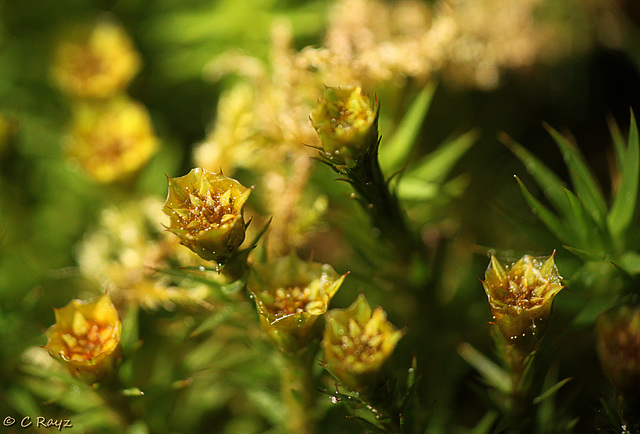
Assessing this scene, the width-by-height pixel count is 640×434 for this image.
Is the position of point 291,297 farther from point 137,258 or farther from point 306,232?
point 137,258

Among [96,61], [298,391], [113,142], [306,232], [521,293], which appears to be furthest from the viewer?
[96,61]

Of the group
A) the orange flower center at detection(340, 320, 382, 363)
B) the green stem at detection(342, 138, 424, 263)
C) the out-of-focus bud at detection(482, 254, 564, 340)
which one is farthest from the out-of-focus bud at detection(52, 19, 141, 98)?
the out-of-focus bud at detection(482, 254, 564, 340)

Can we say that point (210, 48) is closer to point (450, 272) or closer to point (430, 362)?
point (450, 272)

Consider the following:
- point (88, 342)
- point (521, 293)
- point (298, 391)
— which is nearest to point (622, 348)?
point (521, 293)

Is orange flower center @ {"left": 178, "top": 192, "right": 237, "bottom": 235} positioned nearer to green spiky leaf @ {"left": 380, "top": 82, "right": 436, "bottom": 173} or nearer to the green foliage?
the green foliage

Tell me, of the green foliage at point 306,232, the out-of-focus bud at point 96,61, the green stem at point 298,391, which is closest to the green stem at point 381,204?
the green foliage at point 306,232

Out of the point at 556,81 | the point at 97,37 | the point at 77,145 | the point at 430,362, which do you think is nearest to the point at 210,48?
the point at 97,37

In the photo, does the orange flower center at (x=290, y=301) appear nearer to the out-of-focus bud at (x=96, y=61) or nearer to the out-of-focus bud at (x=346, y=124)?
the out-of-focus bud at (x=346, y=124)
